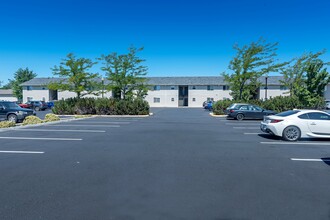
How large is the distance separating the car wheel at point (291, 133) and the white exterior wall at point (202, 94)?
41.3 metres

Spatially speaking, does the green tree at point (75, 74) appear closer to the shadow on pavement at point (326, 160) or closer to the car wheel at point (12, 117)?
the car wheel at point (12, 117)

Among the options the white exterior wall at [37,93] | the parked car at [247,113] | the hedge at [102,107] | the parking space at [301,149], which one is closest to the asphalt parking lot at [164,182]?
the parking space at [301,149]

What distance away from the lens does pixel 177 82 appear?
52.2 metres

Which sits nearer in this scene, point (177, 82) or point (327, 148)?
point (327, 148)

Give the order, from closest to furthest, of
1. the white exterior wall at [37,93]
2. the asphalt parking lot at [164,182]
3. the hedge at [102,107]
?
the asphalt parking lot at [164,182] < the hedge at [102,107] < the white exterior wall at [37,93]

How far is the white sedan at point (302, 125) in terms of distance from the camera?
9.08 metres

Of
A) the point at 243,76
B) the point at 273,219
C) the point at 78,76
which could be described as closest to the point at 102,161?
the point at 273,219

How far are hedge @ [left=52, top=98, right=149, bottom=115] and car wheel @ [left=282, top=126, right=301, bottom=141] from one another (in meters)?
16.9

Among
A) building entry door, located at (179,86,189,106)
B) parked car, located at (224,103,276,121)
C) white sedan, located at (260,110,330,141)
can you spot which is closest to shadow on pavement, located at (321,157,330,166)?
white sedan, located at (260,110,330,141)

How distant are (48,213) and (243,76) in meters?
24.6

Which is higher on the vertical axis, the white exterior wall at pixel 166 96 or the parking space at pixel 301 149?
the white exterior wall at pixel 166 96

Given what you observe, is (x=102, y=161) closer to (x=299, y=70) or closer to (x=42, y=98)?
(x=299, y=70)

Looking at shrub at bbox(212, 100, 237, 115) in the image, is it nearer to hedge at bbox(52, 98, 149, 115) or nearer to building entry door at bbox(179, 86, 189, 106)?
hedge at bbox(52, 98, 149, 115)

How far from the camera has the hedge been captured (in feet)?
79.6
